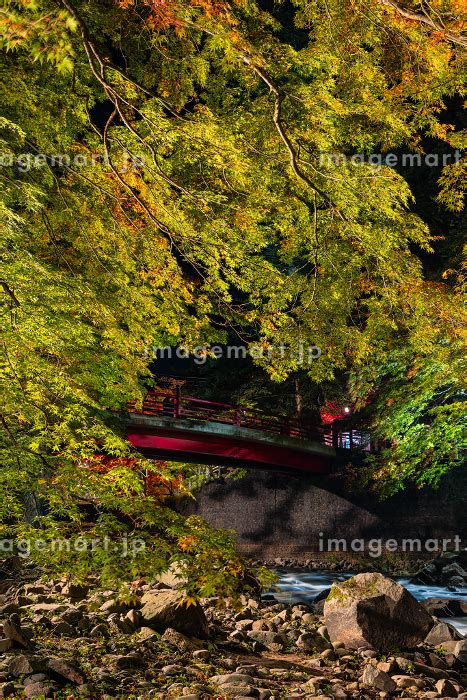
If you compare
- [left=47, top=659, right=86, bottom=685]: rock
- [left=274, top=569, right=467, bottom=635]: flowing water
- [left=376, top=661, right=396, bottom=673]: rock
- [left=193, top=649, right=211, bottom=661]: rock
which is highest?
[left=47, top=659, right=86, bottom=685]: rock

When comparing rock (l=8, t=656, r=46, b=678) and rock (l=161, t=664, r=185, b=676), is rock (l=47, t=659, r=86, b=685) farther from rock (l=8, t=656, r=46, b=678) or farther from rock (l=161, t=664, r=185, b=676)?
rock (l=161, t=664, r=185, b=676)

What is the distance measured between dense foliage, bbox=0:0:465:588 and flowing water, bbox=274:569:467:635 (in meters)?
5.67

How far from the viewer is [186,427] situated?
19.7 meters

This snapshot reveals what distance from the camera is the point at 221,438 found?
67.5 ft

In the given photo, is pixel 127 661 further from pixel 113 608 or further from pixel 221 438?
pixel 221 438

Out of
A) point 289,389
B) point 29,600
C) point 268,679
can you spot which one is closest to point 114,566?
point 268,679

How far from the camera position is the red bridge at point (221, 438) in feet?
63.7

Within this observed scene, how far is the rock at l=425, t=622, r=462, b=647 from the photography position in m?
9.66

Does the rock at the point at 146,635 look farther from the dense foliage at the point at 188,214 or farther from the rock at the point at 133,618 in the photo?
the dense foliage at the point at 188,214

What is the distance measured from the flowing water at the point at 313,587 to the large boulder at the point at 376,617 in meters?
4.26

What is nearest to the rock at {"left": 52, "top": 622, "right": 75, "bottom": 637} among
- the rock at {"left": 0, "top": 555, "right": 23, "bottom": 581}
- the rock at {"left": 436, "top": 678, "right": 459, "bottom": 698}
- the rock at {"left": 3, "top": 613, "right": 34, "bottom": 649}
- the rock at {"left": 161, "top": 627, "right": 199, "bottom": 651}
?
the rock at {"left": 3, "top": 613, "right": 34, "bottom": 649}

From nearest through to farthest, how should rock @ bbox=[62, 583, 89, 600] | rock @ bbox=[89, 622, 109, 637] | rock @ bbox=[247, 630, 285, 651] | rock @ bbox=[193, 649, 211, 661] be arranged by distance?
rock @ bbox=[193, 649, 211, 661] < rock @ bbox=[89, 622, 109, 637] < rock @ bbox=[247, 630, 285, 651] < rock @ bbox=[62, 583, 89, 600]

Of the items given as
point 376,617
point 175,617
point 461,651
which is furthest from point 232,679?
point 461,651

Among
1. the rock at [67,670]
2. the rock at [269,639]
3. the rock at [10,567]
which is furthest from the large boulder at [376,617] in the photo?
the rock at [10,567]
